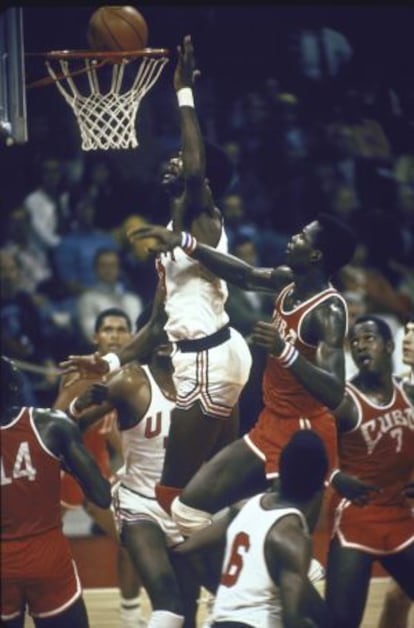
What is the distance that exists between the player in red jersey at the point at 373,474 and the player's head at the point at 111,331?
175 cm

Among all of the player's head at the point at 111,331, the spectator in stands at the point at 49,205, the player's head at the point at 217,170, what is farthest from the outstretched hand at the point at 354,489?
the spectator in stands at the point at 49,205

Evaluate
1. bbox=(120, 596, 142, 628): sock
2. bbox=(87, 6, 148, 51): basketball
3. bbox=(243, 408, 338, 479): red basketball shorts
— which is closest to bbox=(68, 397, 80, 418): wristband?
bbox=(243, 408, 338, 479): red basketball shorts

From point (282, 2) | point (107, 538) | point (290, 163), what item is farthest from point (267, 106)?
point (282, 2)

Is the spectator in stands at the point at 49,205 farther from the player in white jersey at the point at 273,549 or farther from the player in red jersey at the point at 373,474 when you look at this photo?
the player in white jersey at the point at 273,549

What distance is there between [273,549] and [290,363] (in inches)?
42.3

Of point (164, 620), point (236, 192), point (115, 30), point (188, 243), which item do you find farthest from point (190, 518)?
point (236, 192)

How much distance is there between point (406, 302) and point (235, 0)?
478 cm

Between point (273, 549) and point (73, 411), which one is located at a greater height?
point (73, 411)

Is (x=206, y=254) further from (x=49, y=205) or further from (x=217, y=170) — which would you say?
(x=49, y=205)

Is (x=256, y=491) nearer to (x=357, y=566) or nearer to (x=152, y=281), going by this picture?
(x=357, y=566)

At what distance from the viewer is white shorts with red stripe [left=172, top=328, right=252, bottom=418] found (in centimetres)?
726

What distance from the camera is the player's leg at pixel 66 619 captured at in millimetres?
6684

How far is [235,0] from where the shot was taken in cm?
749

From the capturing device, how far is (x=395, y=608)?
7.76m
